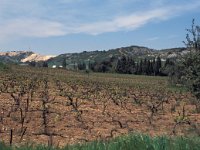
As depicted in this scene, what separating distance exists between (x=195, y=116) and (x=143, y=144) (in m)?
12.9

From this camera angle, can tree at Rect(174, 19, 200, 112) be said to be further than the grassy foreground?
Yes

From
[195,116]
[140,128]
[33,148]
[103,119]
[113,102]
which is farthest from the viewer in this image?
[113,102]

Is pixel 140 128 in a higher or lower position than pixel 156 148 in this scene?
lower

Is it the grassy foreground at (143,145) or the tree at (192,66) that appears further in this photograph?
the tree at (192,66)

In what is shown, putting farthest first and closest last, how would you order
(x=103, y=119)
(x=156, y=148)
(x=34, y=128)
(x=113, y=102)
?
(x=113, y=102), (x=103, y=119), (x=34, y=128), (x=156, y=148)

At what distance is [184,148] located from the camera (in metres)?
6.36

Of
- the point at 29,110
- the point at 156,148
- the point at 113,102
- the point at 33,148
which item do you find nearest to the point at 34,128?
the point at 29,110

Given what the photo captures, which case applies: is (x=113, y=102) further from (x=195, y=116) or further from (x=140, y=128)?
(x=140, y=128)

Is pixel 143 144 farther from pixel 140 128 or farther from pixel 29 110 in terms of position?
pixel 29 110

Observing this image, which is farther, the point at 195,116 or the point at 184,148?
the point at 195,116

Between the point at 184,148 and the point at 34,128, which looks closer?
the point at 184,148

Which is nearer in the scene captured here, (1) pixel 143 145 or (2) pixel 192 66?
(1) pixel 143 145

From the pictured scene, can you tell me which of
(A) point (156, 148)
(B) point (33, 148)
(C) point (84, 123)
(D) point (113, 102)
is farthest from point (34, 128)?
(D) point (113, 102)

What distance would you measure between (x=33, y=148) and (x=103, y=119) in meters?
9.40
